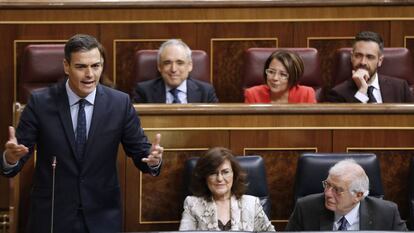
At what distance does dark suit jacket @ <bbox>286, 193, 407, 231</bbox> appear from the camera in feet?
6.55

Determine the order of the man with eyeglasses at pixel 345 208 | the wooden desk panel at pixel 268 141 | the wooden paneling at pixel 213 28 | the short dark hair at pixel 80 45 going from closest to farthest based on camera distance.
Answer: the short dark hair at pixel 80 45, the man with eyeglasses at pixel 345 208, the wooden desk panel at pixel 268 141, the wooden paneling at pixel 213 28

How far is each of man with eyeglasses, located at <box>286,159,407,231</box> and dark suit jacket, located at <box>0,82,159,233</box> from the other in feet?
1.16

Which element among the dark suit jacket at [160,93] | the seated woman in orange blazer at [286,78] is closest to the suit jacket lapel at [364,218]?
the seated woman in orange blazer at [286,78]

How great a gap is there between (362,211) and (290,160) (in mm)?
263

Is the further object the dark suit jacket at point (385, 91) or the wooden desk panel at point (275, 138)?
the dark suit jacket at point (385, 91)

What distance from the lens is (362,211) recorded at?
1999mm

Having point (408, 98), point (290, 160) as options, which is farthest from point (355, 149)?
point (408, 98)

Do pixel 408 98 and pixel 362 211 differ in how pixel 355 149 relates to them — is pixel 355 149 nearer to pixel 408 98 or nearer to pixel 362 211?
pixel 362 211

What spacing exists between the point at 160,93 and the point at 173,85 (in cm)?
4

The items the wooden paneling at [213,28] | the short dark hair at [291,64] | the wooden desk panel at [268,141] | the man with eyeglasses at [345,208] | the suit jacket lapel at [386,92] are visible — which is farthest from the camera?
the wooden paneling at [213,28]

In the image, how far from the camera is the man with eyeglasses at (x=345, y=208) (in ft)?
6.48

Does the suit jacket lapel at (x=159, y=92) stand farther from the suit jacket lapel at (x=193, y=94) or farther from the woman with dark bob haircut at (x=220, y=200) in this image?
the woman with dark bob haircut at (x=220, y=200)

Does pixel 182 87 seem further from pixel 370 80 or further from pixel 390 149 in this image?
pixel 390 149

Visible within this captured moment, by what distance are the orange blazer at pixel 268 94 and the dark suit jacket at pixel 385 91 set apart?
0.09 meters
